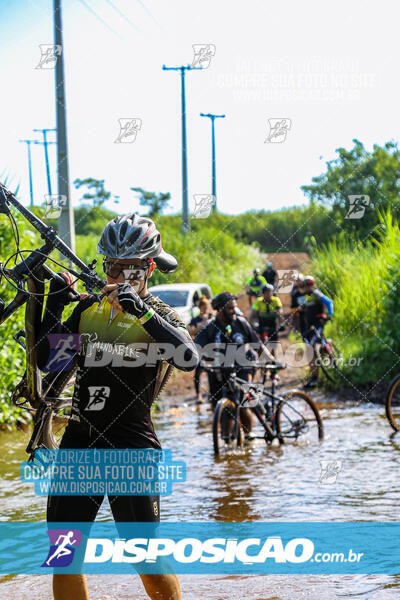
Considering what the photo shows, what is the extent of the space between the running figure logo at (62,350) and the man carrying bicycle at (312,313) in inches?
508

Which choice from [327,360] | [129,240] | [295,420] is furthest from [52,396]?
[327,360]

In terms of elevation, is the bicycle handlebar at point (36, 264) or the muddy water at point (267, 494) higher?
the bicycle handlebar at point (36, 264)

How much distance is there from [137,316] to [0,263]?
2.56 feet

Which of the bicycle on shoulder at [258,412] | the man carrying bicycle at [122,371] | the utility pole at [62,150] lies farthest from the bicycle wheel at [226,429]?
the man carrying bicycle at [122,371]

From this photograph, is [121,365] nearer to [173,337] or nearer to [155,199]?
[173,337]

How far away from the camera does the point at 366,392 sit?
15.6 m

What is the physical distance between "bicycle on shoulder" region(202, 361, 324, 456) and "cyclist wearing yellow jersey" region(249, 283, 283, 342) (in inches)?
246

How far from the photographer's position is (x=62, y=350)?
390cm

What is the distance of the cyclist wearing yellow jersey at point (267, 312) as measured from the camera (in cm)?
1750

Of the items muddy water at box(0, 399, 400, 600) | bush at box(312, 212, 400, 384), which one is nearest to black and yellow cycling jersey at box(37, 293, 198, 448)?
muddy water at box(0, 399, 400, 600)

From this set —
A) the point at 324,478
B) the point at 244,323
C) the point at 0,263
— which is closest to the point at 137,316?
the point at 0,263

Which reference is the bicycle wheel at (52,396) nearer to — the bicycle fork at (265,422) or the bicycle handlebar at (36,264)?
the bicycle handlebar at (36,264)

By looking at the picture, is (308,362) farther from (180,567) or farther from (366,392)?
(180,567)

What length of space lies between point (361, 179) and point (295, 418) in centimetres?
2387
